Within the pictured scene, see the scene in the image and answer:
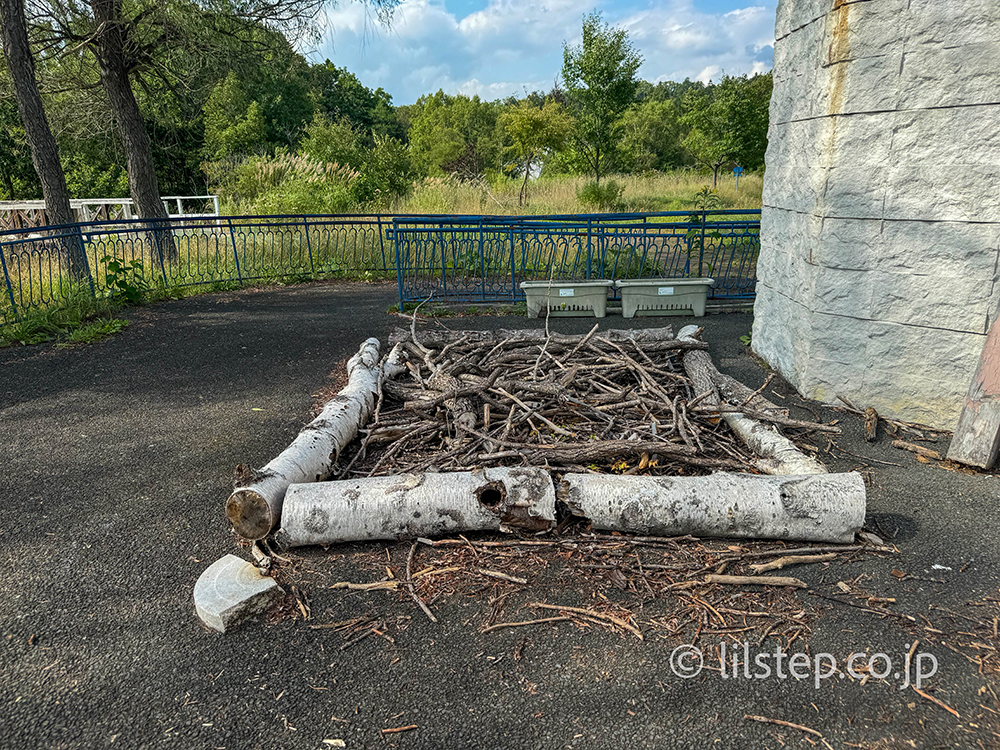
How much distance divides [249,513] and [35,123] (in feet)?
32.9

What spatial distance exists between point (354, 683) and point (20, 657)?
4.91 feet

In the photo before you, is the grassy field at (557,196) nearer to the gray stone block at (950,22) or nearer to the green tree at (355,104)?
the gray stone block at (950,22)

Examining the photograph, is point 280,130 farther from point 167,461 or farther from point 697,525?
point 697,525

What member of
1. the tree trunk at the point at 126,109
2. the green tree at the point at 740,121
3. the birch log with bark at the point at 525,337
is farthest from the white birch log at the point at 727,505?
the green tree at the point at 740,121

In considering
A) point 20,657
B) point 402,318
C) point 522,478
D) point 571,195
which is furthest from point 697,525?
point 571,195

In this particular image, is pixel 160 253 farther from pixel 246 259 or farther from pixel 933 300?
pixel 933 300

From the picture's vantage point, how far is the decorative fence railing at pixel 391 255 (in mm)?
9180

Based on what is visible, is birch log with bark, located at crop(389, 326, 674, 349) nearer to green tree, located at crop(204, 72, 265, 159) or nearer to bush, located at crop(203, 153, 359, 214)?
bush, located at crop(203, 153, 359, 214)

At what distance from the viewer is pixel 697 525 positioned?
3332 mm

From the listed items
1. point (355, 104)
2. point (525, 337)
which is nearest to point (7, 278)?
point (525, 337)

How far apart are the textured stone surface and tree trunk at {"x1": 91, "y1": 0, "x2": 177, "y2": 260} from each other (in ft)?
31.3

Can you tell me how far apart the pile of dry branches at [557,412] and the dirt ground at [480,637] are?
694 millimetres

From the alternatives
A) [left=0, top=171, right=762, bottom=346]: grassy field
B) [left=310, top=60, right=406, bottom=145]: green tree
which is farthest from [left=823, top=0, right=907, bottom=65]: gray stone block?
[left=310, top=60, right=406, bottom=145]: green tree

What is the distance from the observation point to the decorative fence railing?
9.18 meters
